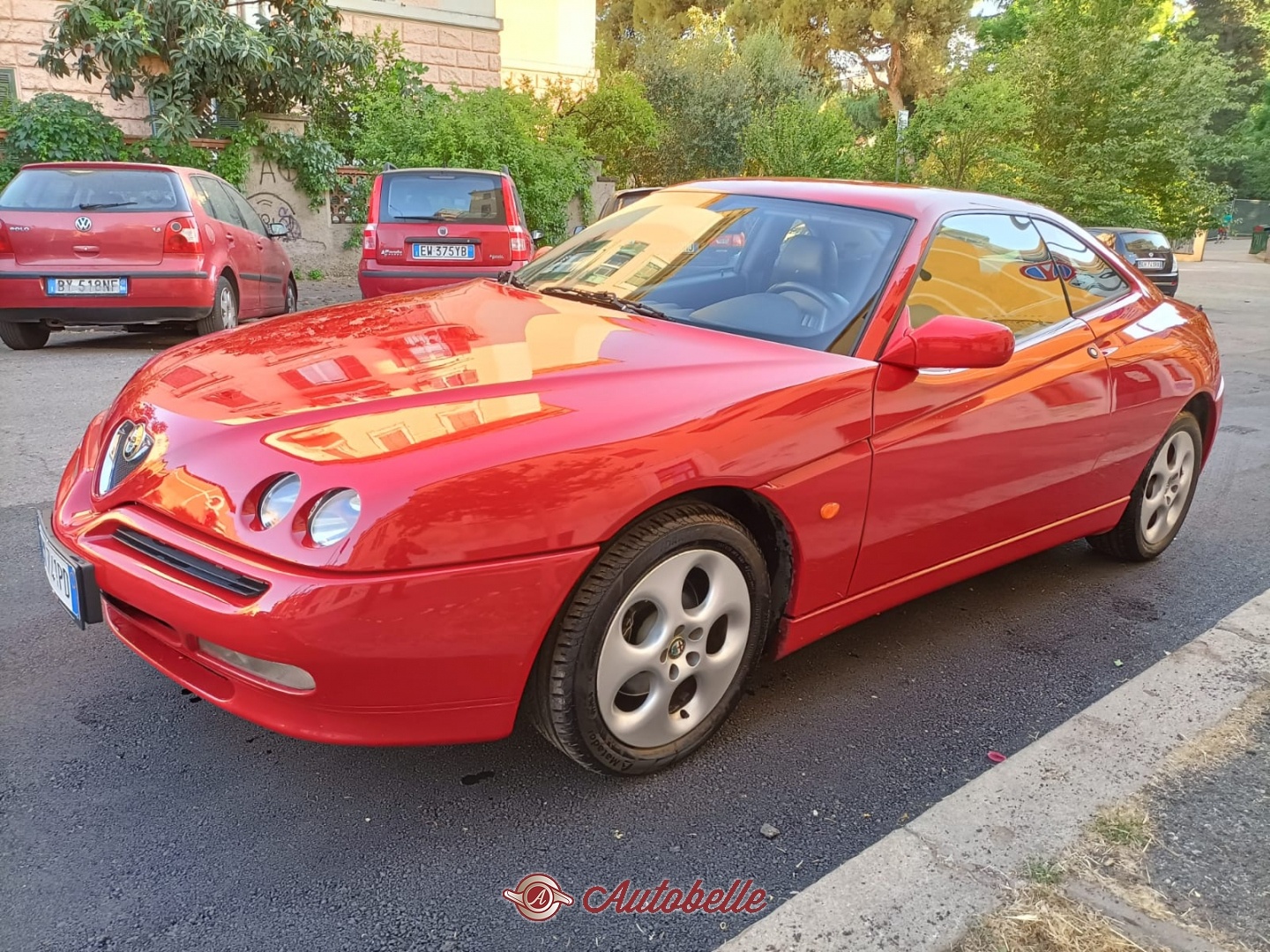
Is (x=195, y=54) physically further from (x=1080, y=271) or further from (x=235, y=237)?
(x=1080, y=271)

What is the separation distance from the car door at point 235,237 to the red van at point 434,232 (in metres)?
1.05

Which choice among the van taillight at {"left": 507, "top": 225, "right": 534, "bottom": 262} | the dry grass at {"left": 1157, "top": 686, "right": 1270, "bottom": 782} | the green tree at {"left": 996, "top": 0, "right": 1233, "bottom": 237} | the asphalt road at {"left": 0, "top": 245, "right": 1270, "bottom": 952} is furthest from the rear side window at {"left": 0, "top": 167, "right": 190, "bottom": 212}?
the green tree at {"left": 996, "top": 0, "right": 1233, "bottom": 237}

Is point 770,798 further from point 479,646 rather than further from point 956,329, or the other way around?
point 956,329

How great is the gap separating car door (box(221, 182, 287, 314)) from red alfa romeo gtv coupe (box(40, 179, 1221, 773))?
6.75 meters

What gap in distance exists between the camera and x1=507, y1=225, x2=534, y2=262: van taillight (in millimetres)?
10344

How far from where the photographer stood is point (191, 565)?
2.12 m

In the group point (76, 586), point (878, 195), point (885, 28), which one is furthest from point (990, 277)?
point (885, 28)

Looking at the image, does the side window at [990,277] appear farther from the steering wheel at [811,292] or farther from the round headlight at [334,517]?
the round headlight at [334,517]

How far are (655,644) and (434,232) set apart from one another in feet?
27.4

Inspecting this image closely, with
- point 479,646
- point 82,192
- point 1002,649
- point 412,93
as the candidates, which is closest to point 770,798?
point 479,646

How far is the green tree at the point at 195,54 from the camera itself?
1311 cm

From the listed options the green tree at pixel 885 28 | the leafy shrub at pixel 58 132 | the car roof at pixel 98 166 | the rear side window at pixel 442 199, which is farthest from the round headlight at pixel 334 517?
the green tree at pixel 885 28

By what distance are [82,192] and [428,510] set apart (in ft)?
24.2

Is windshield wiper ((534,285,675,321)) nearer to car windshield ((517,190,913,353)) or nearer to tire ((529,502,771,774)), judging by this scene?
car windshield ((517,190,913,353))
